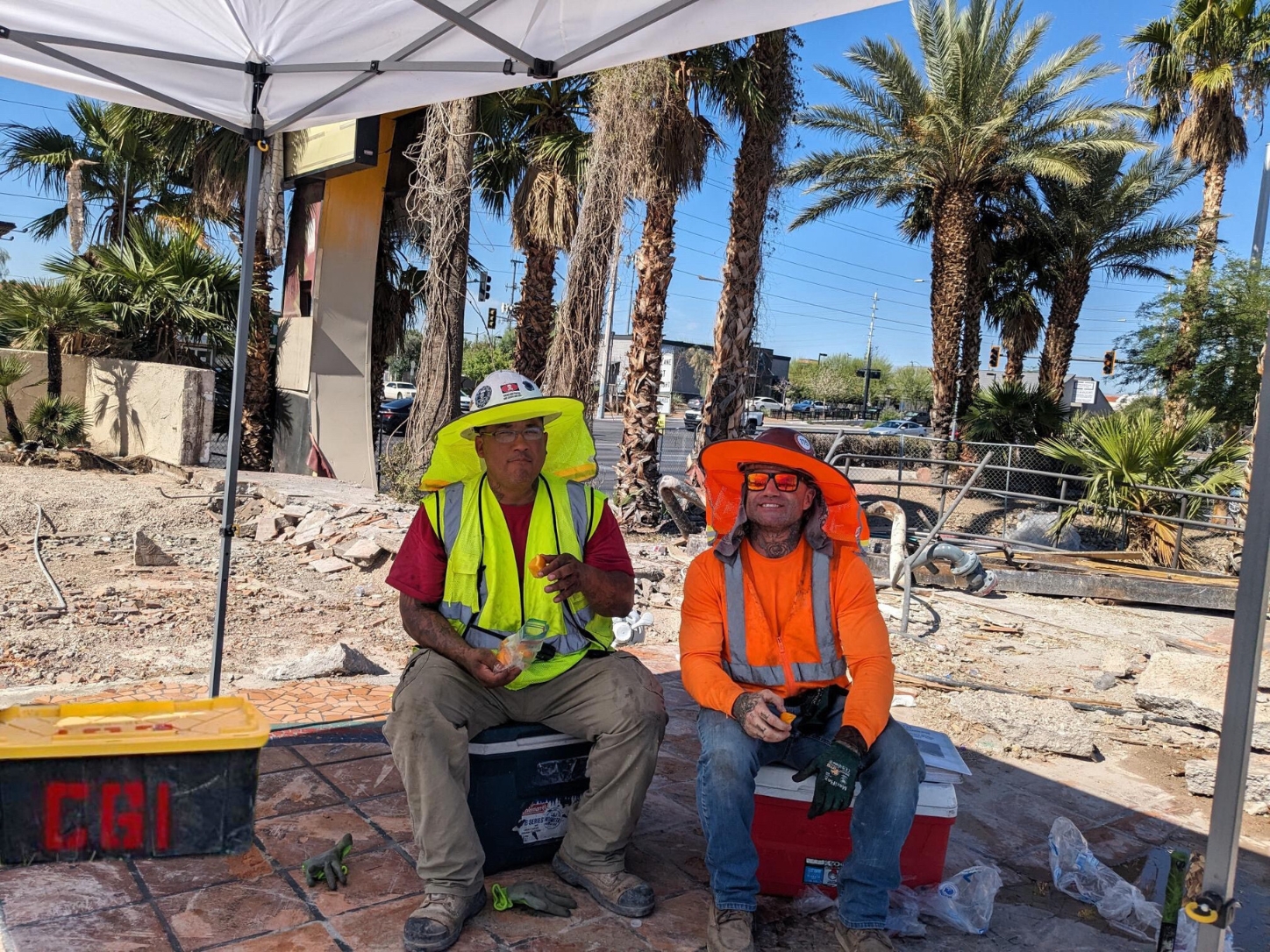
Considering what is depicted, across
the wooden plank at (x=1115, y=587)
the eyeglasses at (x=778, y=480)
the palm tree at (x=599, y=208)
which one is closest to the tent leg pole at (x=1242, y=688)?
the eyeglasses at (x=778, y=480)

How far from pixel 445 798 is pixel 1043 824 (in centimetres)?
254

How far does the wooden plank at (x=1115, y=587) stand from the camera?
32.9ft

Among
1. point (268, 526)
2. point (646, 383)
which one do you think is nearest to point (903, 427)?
point (646, 383)

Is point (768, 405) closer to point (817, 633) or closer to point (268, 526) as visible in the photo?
point (268, 526)

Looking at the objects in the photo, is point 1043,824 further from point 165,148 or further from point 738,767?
point 165,148

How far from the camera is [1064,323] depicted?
24.5 metres

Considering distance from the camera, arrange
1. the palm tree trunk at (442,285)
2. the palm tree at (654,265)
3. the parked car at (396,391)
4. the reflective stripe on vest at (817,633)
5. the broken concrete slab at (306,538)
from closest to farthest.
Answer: the reflective stripe on vest at (817,633), the broken concrete slab at (306,538), the palm tree at (654,265), the palm tree trunk at (442,285), the parked car at (396,391)

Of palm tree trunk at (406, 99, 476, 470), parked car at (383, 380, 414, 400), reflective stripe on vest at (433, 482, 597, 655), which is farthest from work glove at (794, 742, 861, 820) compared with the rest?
parked car at (383, 380, 414, 400)

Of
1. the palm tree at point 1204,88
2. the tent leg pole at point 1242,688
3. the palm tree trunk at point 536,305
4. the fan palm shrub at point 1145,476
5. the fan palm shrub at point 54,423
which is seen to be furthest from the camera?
the palm tree at point 1204,88

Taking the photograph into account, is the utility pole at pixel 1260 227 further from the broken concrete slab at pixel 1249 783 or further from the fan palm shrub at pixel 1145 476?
the broken concrete slab at pixel 1249 783

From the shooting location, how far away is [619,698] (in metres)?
3.06

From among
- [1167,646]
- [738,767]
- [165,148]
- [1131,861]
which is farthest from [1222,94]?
[738,767]

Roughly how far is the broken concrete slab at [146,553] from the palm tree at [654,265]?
5.71 metres

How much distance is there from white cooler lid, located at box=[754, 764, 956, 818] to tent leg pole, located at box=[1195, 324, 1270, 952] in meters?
0.81
